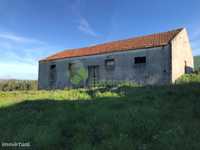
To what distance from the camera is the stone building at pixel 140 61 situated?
14656 millimetres

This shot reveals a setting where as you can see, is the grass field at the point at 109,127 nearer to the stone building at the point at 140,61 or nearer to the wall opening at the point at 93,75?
the stone building at the point at 140,61

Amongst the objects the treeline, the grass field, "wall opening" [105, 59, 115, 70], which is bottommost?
the grass field

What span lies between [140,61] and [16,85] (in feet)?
56.9

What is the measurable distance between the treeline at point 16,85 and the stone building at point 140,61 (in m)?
7.57

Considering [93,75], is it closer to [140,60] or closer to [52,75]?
[140,60]

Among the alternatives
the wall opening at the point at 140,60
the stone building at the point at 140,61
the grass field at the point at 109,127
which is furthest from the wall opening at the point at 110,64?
the grass field at the point at 109,127

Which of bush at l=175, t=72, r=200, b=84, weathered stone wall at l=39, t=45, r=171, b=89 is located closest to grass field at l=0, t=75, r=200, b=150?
bush at l=175, t=72, r=200, b=84

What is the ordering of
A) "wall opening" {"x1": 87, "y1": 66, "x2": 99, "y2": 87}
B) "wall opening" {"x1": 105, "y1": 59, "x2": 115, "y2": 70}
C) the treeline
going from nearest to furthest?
"wall opening" {"x1": 105, "y1": 59, "x2": 115, "y2": 70} → "wall opening" {"x1": 87, "y1": 66, "x2": 99, "y2": 87} → the treeline

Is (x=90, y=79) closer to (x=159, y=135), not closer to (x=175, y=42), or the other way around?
(x=175, y=42)

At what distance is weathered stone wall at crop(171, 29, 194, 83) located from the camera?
48.6 feet

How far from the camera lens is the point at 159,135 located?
429 cm

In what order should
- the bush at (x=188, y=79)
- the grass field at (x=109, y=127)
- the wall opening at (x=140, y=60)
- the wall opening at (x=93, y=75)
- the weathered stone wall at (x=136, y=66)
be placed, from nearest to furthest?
the grass field at (x=109, y=127) → the bush at (x=188, y=79) → the weathered stone wall at (x=136, y=66) → the wall opening at (x=140, y=60) → the wall opening at (x=93, y=75)

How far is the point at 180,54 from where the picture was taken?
16.0m

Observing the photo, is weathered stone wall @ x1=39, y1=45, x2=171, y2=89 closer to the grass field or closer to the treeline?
the grass field
